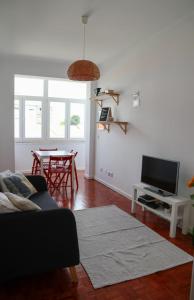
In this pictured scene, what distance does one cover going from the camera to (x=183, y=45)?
3.12 metres

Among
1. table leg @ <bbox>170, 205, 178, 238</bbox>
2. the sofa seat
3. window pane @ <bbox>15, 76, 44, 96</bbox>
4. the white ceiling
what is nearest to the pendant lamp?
the white ceiling

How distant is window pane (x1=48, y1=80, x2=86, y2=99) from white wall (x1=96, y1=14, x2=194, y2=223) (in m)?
1.85

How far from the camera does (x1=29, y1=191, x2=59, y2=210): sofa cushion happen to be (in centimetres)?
268

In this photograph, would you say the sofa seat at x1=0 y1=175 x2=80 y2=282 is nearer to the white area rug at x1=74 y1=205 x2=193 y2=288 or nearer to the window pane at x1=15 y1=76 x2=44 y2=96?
the white area rug at x1=74 y1=205 x2=193 y2=288

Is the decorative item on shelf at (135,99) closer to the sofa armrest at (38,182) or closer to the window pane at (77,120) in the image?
the sofa armrest at (38,182)

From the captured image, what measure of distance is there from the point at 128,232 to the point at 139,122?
191cm

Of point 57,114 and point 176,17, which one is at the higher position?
point 176,17

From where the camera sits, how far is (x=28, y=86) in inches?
250

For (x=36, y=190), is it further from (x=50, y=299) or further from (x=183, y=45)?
(x=183, y=45)

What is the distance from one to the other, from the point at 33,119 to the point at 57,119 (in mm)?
687

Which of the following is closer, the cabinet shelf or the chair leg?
the chair leg

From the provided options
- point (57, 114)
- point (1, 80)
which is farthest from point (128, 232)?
point (57, 114)

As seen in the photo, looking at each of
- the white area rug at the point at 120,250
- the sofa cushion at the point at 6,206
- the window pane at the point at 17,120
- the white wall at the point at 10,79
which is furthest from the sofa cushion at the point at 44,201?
the window pane at the point at 17,120

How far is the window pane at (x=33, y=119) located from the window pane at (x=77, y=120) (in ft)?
3.14
